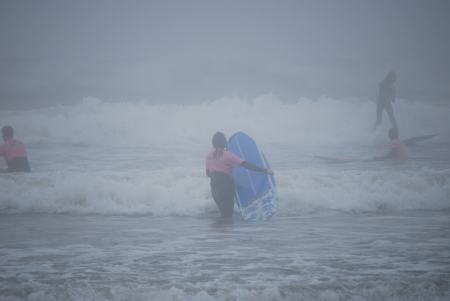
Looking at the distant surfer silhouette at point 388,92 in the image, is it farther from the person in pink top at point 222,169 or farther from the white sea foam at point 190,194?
the person in pink top at point 222,169

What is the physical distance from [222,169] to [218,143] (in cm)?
33

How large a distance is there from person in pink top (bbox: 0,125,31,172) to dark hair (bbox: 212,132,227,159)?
3.53 meters

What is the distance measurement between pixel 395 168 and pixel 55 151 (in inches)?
357

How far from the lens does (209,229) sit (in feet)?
16.7

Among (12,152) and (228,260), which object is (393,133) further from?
(12,152)

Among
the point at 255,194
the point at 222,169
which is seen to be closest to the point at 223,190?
the point at 222,169

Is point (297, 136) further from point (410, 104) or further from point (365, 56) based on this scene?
point (365, 56)

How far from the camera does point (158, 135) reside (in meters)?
16.2

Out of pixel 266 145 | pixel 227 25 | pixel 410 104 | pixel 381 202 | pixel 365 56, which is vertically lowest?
pixel 381 202

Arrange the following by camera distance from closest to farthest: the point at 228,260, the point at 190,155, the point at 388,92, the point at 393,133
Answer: the point at 228,260, the point at 393,133, the point at 190,155, the point at 388,92

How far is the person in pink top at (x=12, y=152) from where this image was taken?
23.7 ft

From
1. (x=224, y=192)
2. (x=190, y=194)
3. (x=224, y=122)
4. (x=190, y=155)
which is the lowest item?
(x=190, y=194)

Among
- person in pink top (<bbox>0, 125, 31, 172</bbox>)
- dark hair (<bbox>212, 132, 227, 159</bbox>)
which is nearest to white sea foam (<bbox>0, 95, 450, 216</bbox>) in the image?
person in pink top (<bbox>0, 125, 31, 172</bbox>)

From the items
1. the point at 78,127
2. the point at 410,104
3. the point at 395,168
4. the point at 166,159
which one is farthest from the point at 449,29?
the point at 78,127
